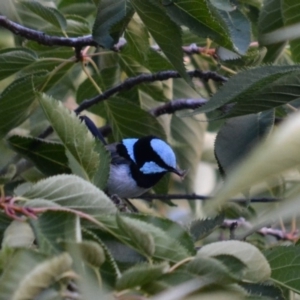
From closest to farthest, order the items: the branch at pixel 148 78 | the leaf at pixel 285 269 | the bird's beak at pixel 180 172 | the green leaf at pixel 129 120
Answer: the leaf at pixel 285 269 → the branch at pixel 148 78 → the green leaf at pixel 129 120 → the bird's beak at pixel 180 172

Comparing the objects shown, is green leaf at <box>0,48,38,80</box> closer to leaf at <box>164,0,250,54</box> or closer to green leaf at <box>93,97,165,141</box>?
green leaf at <box>93,97,165,141</box>

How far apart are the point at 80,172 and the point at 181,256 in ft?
1.13

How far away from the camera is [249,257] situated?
3.30 feet

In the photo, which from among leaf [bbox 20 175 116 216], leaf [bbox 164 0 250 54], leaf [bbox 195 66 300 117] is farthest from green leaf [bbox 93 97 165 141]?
leaf [bbox 20 175 116 216]

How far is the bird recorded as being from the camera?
249cm

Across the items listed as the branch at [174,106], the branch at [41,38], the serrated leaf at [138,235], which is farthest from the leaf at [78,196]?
the branch at [174,106]

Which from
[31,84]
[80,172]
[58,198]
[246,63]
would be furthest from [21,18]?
[58,198]

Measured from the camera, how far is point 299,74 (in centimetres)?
124

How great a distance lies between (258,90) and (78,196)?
0.42 meters

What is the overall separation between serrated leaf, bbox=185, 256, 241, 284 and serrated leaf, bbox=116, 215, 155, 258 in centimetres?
6

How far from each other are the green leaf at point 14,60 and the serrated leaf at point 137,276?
38.0 inches

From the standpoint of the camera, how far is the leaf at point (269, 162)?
57 cm

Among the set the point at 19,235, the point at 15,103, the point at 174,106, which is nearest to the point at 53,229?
the point at 19,235

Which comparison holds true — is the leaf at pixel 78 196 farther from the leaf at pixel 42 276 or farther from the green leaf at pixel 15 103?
the green leaf at pixel 15 103
